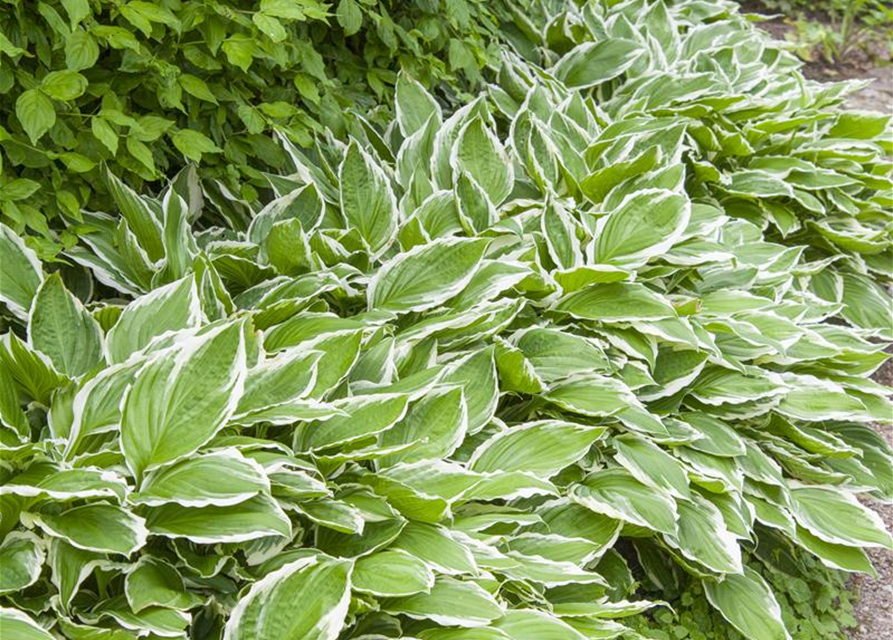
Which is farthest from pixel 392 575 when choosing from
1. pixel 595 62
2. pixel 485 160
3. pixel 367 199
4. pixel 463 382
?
pixel 595 62

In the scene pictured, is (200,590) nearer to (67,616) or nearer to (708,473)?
(67,616)

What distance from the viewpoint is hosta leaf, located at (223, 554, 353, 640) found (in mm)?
1828

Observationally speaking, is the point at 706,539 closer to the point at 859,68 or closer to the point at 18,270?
the point at 18,270

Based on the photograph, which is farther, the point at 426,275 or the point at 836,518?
the point at 836,518

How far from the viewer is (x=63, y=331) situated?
231cm

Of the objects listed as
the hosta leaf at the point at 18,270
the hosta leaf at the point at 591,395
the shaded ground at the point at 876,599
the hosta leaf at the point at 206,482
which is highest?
the hosta leaf at the point at 18,270

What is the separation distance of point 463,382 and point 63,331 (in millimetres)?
913

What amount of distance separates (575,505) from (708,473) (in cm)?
44

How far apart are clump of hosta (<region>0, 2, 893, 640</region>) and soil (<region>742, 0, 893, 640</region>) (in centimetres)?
23

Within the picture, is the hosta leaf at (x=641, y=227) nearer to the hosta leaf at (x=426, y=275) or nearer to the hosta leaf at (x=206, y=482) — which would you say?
the hosta leaf at (x=426, y=275)

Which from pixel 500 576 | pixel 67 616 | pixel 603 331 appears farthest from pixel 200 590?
pixel 603 331

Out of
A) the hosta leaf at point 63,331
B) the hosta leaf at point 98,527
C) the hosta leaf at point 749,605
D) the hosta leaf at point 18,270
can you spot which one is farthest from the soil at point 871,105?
the hosta leaf at point 18,270

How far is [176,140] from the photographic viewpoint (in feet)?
8.66

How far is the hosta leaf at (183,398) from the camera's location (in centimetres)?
194
